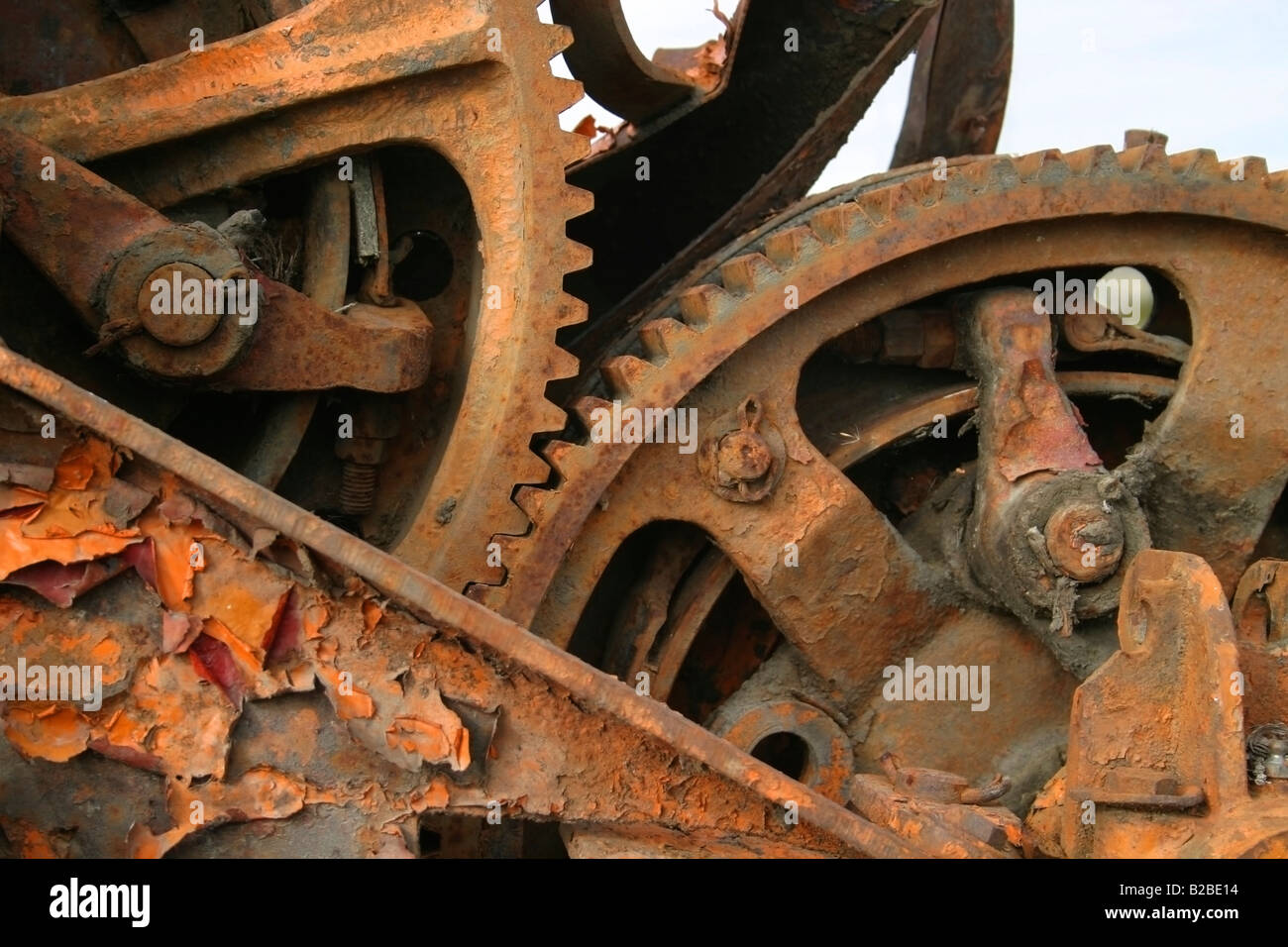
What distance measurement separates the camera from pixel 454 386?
2.84m

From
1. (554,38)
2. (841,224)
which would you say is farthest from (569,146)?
(841,224)

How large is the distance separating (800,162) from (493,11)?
1.03 m

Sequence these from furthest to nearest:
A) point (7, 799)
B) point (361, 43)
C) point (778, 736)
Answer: point (778, 736) → point (361, 43) → point (7, 799)

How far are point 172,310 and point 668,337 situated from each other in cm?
89

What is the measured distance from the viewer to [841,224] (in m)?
2.76

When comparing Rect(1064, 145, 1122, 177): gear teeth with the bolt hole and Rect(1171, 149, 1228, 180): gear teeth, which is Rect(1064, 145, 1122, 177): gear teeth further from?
the bolt hole

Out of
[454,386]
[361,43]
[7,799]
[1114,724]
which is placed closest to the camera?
[7,799]

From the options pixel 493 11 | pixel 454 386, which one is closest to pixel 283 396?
A: pixel 454 386

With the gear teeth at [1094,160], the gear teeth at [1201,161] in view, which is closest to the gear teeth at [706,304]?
the gear teeth at [1094,160]

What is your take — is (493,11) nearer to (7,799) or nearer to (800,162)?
(800,162)

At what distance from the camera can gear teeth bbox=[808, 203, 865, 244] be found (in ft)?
9.06

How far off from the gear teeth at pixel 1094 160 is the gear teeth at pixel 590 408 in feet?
3.41

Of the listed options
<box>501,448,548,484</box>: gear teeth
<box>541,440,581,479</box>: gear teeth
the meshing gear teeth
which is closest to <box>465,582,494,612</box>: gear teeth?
the meshing gear teeth
